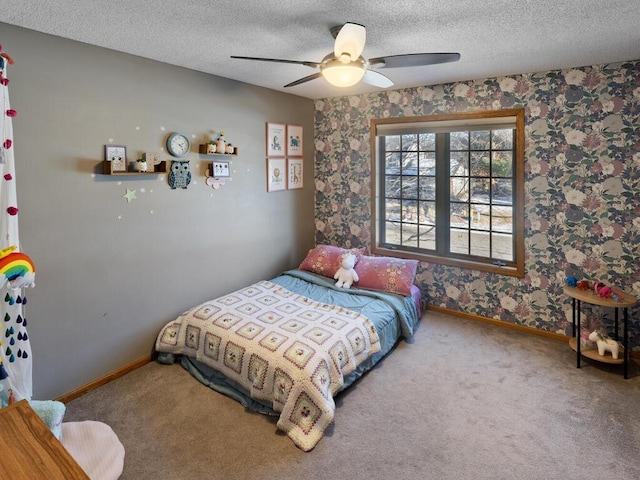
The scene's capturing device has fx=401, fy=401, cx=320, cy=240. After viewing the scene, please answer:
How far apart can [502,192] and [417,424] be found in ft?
7.73

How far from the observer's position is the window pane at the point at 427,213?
4.25 metres

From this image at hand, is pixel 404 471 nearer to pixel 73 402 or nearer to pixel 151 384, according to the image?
pixel 151 384

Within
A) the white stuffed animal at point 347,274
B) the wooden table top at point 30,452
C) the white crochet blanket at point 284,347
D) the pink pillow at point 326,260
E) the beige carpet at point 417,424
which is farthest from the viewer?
the pink pillow at point 326,260

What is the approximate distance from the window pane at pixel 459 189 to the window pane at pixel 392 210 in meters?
0.63

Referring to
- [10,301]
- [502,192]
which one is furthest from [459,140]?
[10,301]

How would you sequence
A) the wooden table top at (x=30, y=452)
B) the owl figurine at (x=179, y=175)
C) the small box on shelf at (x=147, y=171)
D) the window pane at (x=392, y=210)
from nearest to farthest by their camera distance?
the wooden table top at (x=30, y=452)
the small box on shelf at (x=147, y=171)
the owl figurine at (x=179, y=175)
the window pane at (x=392, y=210)

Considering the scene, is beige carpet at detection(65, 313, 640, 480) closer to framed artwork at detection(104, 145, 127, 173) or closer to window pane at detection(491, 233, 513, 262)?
window pane at detection(491, 233, 513, 262)

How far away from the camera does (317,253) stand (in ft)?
14.3

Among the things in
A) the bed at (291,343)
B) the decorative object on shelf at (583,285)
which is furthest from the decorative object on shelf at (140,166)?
the decorative object on shelf at (583,285)

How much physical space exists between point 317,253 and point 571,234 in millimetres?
2378

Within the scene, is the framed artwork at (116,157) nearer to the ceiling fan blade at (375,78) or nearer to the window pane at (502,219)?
the ceiling fan blade at (375,78)

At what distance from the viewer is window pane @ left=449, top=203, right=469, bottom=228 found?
4.06 metres

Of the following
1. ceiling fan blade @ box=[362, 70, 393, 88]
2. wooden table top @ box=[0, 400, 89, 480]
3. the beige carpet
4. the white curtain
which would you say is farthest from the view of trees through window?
wooden table top @ box=[0, 400, 89, 480]

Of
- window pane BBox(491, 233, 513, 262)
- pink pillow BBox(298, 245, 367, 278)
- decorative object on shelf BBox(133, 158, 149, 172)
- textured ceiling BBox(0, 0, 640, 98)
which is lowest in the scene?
pink pillow BBox(298, 245, 367, 278)
